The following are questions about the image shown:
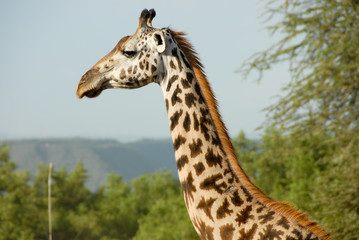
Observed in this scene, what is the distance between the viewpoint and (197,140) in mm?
3996

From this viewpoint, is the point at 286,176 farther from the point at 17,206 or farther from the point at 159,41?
the point at 159,41

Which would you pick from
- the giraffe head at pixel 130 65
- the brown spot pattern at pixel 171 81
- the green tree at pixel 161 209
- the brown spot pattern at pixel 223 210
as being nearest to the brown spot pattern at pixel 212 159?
the brown spot pattern at pixel 223 210

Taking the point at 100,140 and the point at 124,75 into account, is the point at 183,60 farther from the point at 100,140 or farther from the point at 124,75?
the point at 100,140

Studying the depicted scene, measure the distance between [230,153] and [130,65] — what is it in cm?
116

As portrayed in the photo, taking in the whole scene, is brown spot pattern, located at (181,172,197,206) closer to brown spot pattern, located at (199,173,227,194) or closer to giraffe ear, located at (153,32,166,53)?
brown spot pattern, located at (199,173,227,194)

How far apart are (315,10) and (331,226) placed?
5857mm

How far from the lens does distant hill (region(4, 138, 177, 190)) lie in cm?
5675

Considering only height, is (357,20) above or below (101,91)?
above

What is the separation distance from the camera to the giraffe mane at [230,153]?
3738 mm

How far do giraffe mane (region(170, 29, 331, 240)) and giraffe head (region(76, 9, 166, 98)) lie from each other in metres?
0.24

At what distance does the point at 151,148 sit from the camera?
3260 inches

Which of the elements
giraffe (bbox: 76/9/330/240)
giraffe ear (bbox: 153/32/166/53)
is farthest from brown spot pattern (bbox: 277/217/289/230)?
giraffe ear (bbox: 153/32/166/53)

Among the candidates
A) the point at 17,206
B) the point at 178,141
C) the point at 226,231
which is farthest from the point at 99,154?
the point at 226,231

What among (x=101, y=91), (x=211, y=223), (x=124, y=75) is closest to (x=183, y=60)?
(x=124, y=75)
